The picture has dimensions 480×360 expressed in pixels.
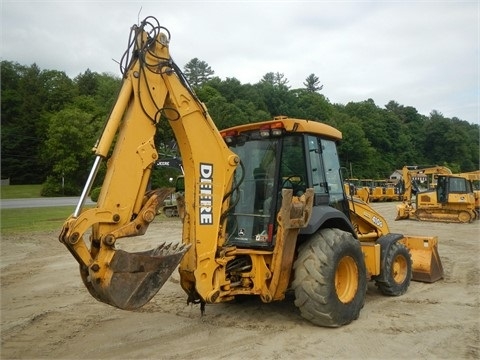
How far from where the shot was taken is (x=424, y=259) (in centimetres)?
784

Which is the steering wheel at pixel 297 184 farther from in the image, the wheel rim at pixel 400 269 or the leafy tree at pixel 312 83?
the leafy tree at pixel 312 83

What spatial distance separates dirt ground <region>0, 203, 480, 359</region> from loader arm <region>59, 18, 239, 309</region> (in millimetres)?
850

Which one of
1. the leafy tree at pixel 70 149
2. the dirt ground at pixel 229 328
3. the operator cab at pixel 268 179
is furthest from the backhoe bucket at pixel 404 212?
the leafy tree at pixel 70 149

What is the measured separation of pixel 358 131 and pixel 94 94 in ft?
134

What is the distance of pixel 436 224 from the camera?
62.9 feet

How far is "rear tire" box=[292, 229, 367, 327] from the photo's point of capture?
198 inches

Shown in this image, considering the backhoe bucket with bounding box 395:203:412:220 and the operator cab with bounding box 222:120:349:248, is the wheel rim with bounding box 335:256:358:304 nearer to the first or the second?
the operator cab with bounding box 222:120:349:248

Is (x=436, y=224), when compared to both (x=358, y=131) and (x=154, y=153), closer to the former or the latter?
(x=154, y=153)

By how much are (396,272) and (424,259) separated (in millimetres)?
1012

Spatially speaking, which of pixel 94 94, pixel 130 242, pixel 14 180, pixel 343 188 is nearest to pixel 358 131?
pixel 94 94

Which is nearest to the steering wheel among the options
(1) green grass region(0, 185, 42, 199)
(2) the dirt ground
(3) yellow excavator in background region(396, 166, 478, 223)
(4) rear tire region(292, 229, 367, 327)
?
(4) rear tire region(292, 229, 367, 327)

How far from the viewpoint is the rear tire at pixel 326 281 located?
5.02m

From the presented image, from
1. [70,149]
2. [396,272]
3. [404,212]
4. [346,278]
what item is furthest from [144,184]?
[70,149]

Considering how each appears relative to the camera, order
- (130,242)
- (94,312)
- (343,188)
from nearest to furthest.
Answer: (94,312) → (343,188) → (130,242)
